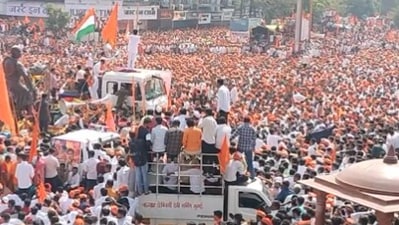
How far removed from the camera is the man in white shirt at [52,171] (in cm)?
1042

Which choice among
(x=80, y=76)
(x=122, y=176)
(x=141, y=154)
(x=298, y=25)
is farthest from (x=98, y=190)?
(x=298, y=25)

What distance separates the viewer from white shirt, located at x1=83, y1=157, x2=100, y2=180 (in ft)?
34.7

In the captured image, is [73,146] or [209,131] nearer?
[209,131]

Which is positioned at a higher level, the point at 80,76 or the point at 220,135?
the point at 220,135

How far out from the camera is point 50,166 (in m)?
10.4

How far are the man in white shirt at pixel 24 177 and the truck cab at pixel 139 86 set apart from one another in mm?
4169

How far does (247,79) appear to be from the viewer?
2320 centimetres

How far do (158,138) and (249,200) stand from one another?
4.35 feet

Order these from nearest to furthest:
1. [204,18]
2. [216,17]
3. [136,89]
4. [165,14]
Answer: [136,89] < [165,14] < [204,18] < [216,17]

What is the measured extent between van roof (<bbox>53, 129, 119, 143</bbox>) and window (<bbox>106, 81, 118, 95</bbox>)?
2540 millimetres

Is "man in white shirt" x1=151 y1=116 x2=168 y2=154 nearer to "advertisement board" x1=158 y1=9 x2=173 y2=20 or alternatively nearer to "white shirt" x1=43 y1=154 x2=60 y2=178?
"white shirt" x1=43 y1=154 x2=60 y2=178

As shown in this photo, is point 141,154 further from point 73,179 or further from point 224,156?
point 73,179

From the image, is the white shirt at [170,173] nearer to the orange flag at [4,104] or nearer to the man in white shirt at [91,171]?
the man in white shirt at [91,171]

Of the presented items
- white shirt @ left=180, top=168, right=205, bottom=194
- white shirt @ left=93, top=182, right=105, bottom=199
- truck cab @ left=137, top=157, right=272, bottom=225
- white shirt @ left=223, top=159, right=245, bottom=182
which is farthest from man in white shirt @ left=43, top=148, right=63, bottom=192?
white shirt @ left=223, top=159, right=245, bottom=182
